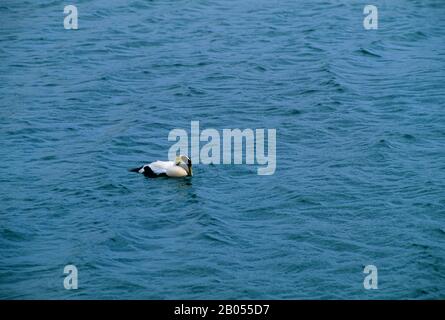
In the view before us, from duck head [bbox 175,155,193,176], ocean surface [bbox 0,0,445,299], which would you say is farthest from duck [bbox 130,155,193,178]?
ocean surface [bbox 0,0,445,299]

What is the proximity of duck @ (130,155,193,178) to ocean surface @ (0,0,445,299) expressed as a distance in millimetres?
200

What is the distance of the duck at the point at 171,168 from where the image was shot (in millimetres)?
23547

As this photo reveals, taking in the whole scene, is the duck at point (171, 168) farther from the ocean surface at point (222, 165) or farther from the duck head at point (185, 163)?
the ocean surface at point (222, 165)

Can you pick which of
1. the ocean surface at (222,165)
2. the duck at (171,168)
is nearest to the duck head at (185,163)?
the duck at (171,168)

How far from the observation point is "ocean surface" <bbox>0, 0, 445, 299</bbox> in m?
19.2

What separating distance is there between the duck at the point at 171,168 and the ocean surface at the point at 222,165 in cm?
20

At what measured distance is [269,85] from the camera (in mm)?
29781

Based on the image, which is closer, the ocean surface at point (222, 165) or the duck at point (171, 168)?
the ocean surface at point (222, 165)

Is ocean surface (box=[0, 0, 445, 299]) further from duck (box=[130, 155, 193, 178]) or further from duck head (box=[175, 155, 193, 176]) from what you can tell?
duck head (box=[175, 155, 193, 176])

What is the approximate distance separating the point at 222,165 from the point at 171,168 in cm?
145

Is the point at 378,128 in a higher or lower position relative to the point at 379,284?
higher
